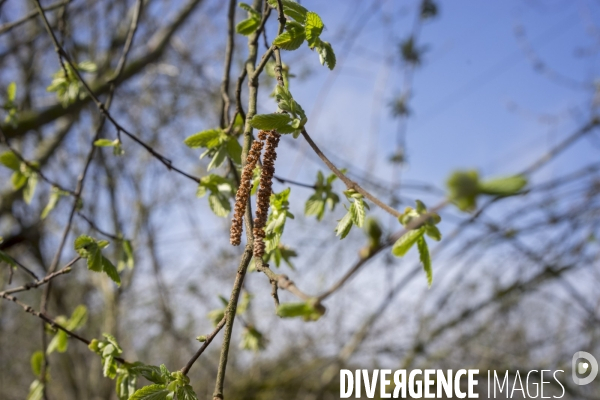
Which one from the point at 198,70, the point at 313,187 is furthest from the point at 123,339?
the point at 313,187

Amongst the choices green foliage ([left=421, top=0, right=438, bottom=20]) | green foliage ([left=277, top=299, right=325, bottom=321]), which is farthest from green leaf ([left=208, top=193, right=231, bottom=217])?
green foliage ([left=421, top=0, right=438, bottom=20])

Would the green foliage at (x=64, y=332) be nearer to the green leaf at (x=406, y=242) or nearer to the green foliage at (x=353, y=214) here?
the green foliage at (x=353, y=214)

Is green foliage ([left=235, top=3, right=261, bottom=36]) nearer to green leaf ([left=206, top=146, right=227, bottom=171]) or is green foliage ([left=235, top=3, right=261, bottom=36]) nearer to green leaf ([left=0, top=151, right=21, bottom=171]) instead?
green leaf ([left=206, top=146, right=227, bottom=171])

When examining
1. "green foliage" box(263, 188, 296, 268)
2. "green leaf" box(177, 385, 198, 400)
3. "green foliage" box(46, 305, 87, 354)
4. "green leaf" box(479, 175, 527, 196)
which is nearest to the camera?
"green leaf" box(479, 175, 527, 196)

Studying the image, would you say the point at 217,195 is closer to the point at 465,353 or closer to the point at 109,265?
the point at 109,265

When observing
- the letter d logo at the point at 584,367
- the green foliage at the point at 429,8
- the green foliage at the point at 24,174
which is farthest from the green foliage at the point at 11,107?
→ the letter d logo at the point at 584,367

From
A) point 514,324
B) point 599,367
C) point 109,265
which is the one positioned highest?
point 514,324

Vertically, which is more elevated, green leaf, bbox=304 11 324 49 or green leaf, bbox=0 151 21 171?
green leaf, bbox=0 151 21 171
